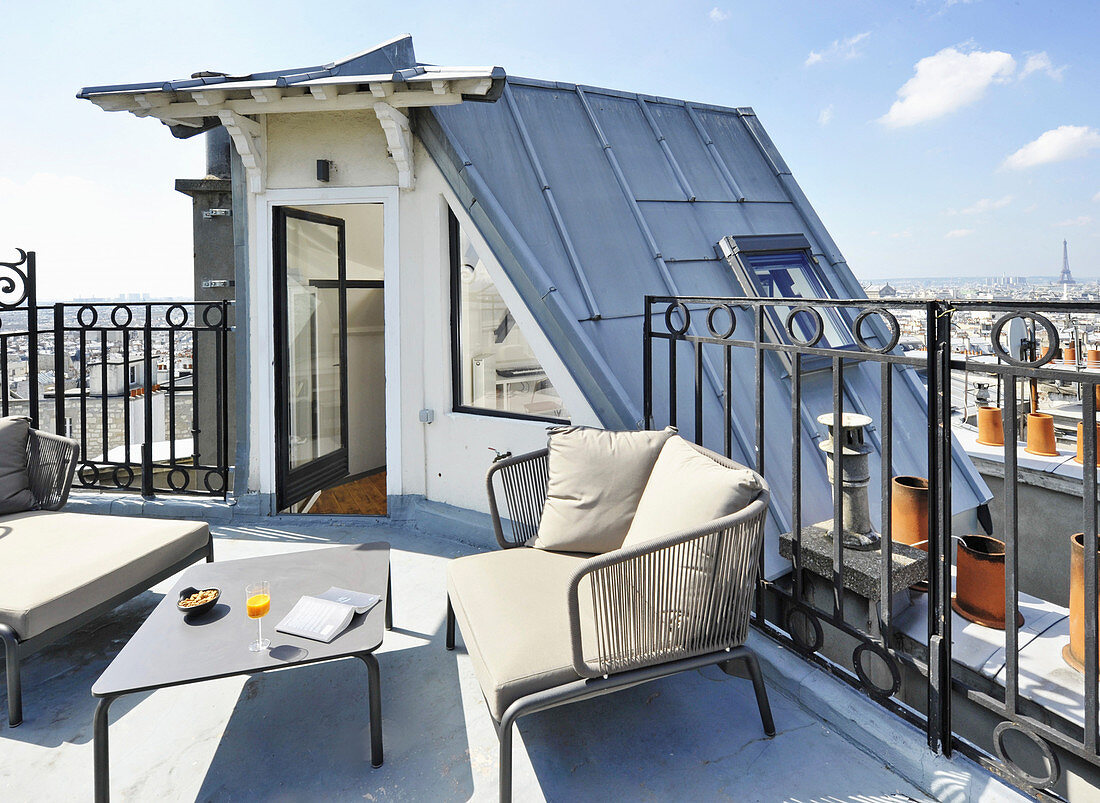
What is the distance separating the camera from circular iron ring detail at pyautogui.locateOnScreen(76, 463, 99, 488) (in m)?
4.27

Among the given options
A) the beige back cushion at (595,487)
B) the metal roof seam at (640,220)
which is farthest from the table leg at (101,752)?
the metal roof seam at (640,220)

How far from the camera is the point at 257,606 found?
5.81ft

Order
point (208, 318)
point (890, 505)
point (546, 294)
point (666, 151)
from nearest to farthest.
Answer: point (890, 505) < point (546, 294) < point (208, 318) < point (666, 151)

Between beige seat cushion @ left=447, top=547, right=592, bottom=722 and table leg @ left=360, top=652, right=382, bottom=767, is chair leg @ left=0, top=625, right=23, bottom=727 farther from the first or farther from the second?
beige seat cushion @ left=447, top=547, right=592, bottom=722

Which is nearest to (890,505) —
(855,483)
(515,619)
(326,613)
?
(855,483)

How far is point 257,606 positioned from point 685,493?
1.35 meters

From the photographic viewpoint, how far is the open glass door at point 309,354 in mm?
4102

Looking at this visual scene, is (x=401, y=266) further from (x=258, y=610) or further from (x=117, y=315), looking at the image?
(x=258, y=610)

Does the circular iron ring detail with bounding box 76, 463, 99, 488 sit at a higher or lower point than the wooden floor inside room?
higher

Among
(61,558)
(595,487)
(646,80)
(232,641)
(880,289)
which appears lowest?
(232,641)

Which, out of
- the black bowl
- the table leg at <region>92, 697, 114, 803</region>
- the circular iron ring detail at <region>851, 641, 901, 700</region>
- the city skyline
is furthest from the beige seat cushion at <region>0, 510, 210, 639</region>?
the circular iron ring detail at <region>851, 641, 901, 700</region>

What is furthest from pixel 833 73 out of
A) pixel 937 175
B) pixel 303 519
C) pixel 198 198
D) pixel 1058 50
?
pixel 303 519

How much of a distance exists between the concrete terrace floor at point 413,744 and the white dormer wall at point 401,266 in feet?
5.41

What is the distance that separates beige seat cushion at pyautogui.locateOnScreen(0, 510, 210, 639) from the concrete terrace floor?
0.36 meters
